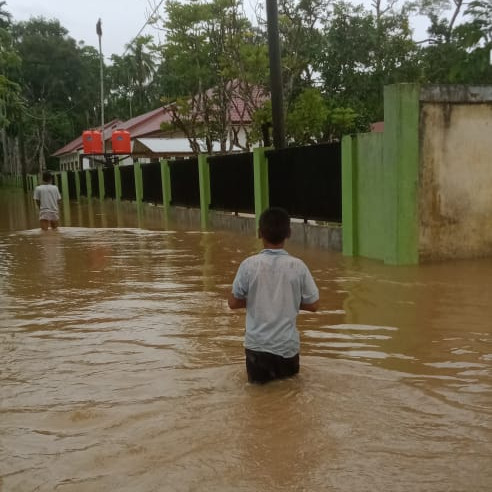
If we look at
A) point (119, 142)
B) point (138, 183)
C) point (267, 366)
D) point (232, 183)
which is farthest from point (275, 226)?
point (119, 142)

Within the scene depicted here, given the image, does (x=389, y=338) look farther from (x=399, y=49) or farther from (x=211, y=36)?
(x=399, y=49)

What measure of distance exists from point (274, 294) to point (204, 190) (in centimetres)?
1283

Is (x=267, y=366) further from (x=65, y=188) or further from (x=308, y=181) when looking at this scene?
(x=65, y=188)

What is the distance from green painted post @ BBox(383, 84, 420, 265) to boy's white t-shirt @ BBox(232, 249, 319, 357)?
4964 millimetres

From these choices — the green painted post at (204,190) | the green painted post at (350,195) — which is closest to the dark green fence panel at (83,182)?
the green painted post at (204,190)

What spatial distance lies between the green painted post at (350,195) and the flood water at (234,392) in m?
1.66

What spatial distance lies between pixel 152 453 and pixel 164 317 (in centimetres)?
304

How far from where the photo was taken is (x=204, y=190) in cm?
1669

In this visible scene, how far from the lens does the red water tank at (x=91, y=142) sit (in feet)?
114

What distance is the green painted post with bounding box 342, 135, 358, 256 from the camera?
971 cm

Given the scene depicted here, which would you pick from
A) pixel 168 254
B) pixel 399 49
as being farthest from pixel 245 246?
pixel 399 49

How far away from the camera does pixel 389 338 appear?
17.6 ft

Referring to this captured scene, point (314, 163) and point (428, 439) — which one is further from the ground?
point (314, 163)

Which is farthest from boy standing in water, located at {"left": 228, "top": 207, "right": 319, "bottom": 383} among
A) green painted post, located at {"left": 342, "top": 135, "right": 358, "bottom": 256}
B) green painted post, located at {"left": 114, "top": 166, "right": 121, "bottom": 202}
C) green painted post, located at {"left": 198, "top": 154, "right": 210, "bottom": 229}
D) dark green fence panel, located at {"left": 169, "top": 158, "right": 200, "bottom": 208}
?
green painted post, located at {"left": 114, "top": 166, "right": 121, "bottom": 202}
